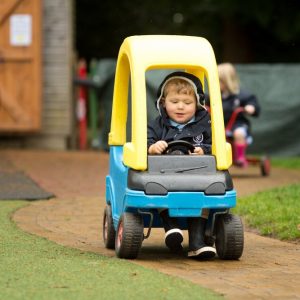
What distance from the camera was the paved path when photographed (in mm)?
6945

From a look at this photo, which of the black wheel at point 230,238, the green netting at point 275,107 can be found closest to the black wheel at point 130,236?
the black wheel at point 230,238

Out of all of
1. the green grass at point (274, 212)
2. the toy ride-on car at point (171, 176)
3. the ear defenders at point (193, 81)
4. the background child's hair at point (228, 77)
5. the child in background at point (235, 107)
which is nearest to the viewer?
the toy ride-on car at point (171, 176)

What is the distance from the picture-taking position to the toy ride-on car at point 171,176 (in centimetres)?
773

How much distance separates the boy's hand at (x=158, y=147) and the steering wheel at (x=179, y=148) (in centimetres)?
5

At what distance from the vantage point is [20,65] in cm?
1862

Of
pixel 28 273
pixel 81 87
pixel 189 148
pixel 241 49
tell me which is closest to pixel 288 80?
pixel 81 87

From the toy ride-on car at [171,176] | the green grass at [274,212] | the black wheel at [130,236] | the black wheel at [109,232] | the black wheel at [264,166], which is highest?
the toy ride-on car at [171,176]

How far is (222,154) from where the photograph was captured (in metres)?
7.95

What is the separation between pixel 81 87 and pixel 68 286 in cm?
1411

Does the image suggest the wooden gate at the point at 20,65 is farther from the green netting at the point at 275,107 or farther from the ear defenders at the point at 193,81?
the ear defenders at the point at 193,81

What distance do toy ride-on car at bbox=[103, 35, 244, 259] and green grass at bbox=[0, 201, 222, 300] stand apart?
0.39m

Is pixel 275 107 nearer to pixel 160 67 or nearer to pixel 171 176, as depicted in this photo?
pixel 160 67

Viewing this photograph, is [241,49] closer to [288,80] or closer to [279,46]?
[279,46]

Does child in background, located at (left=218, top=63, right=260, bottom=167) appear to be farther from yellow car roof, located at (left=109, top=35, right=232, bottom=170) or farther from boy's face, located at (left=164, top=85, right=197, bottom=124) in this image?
yellow car roof, located at (left=109, top=35, right=232, bottom=170)
